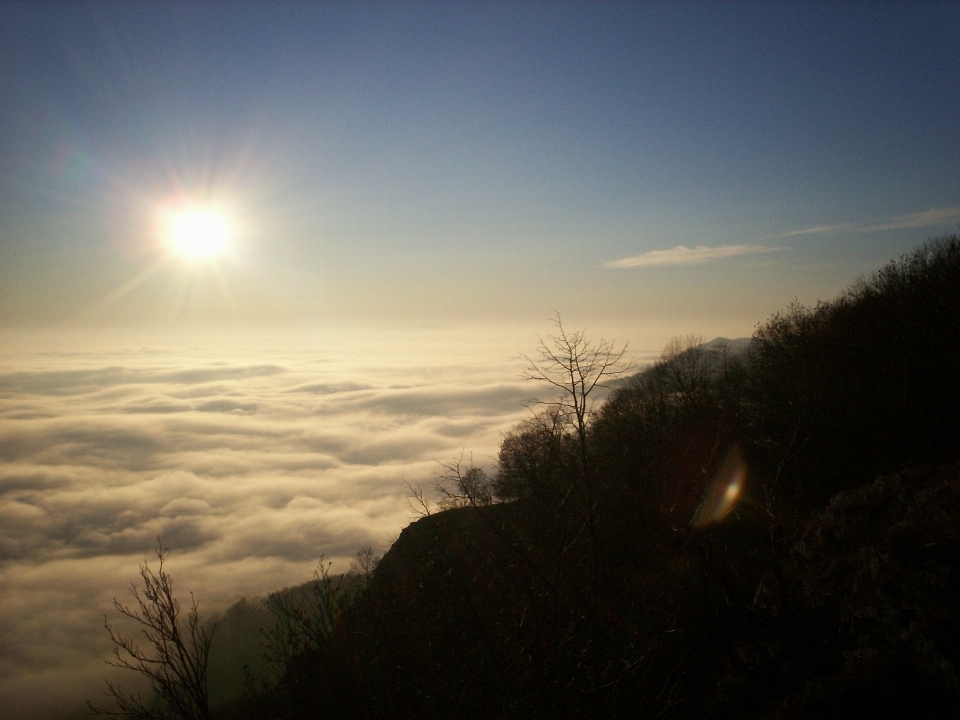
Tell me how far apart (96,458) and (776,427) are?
197m

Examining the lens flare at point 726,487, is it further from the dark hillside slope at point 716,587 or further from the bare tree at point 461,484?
the bare tree at point 461,484

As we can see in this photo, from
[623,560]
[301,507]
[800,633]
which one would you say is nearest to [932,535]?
[800,633]

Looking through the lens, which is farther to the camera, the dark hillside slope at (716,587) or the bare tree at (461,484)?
the bare tree at (461,484)

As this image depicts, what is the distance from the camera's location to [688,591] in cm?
1438

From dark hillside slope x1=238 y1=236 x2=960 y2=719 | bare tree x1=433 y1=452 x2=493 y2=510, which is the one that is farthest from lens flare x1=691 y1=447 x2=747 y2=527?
bare tree x1=433 y1=452 x2=493 y2=510

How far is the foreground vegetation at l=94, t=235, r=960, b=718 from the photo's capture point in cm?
813

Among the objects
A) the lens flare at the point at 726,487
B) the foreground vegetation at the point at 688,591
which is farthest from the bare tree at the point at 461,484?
the lens flare at the point at 726,487

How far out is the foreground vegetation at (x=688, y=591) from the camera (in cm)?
813

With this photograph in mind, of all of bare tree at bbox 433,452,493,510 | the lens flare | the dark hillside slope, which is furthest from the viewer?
the lens flare

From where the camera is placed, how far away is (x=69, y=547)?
333ft

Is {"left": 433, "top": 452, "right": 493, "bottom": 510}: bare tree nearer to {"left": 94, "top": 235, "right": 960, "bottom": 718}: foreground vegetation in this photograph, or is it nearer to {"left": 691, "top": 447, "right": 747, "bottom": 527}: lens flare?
{"left": 94, "top": 235, "right": 960, "bottom": 718}: foreground vegetation

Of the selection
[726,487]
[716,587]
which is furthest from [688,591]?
[726,487]

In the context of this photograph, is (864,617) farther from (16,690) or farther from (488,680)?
(16,690)

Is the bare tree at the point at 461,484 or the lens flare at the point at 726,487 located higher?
the bare tree at the point at 461,484
